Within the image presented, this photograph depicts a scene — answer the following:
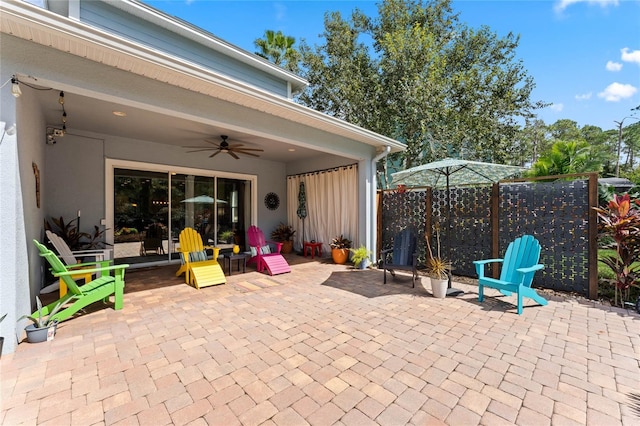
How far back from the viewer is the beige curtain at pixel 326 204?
7.14 m

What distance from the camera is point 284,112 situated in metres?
4.61

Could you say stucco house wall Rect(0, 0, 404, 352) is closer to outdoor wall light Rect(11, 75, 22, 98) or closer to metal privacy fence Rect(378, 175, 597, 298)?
outdoor wall light Rect(11, 75, 22, 98)

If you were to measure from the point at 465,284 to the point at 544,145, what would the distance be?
26.9 meters

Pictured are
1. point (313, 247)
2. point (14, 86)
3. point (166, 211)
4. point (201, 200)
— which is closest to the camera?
point (14, 86)

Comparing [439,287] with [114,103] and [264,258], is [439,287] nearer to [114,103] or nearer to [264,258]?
[264,258]

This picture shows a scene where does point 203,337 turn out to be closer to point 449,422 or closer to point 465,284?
point 449,422

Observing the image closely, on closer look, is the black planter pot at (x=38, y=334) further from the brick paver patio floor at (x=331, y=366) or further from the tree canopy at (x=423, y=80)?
the tree canopy at (x=423, y=80)

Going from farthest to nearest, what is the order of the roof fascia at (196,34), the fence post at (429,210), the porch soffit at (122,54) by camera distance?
1. the fence post at (429,210)
2. the roof fascia at (196,34)
3. the porch soffit at (122,54)

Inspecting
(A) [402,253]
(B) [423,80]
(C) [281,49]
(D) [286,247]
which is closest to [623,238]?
(A) [402,253]

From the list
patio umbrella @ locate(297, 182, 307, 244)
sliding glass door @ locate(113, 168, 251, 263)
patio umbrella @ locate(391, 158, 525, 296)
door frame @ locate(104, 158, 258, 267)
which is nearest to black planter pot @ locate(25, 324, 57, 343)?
door frame @ locate(104, 158, 258, 267)

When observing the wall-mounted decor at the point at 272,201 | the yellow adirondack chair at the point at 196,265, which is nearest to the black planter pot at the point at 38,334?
the yellow adirondack chair at the point at 196,265

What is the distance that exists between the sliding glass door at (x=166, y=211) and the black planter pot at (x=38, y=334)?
3833 millimetres

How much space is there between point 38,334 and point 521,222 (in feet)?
22.7

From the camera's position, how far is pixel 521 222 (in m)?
4.84
